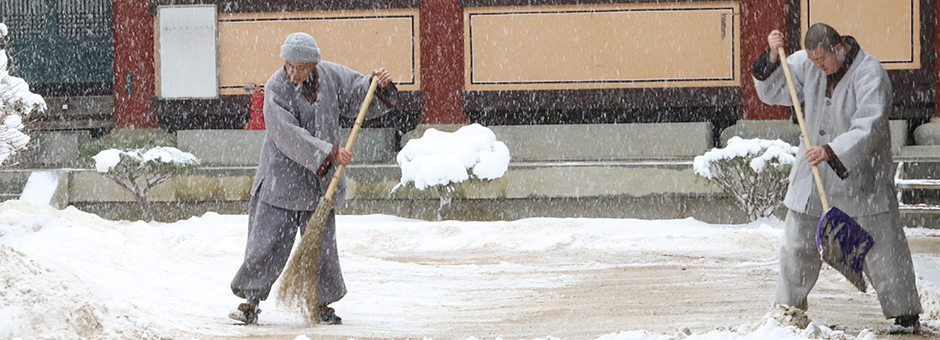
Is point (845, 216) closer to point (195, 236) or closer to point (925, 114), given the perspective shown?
point (195, 236)

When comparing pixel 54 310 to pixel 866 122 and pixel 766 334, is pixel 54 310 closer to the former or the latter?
pixel 766 334

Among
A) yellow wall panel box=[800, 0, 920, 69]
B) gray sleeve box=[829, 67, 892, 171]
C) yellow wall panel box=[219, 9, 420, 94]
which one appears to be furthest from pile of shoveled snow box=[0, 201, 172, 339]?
yellow wall panel box=[800, 0, 920, 69]

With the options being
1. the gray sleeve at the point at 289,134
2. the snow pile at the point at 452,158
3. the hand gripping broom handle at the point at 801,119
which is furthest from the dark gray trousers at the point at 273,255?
the snow pile at the point at 452,158

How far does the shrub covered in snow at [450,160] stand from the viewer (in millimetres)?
10844

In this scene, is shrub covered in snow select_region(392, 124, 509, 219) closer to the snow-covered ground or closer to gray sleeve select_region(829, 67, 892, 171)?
the snow-covered ground

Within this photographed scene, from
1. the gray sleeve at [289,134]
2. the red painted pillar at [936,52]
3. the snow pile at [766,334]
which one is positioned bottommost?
the snow pile at [766,334]

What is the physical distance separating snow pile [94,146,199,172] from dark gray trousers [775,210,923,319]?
8.46 metres

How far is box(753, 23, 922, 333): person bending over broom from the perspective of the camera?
4.74 metres

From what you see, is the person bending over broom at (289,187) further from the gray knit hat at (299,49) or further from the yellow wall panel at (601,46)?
the yellow wall panel at (601,46)

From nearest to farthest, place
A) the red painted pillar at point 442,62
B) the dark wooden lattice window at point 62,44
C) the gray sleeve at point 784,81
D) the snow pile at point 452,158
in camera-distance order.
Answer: the gray sleeve at point 784,81
the snow pile at point 452,158
the red painted pillar at point 442,62
the dark wooden lattice window at point 62,44

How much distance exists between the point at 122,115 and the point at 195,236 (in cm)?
450

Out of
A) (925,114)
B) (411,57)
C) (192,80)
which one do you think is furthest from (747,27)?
(192,80)

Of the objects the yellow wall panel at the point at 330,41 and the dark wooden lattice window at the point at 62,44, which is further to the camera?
the dark wooden lattice window at the point at 62,44

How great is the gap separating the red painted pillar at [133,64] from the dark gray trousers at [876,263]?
10642 mm
